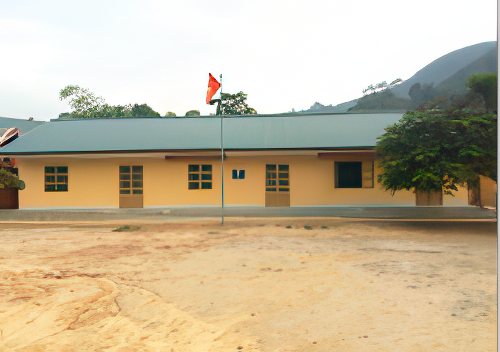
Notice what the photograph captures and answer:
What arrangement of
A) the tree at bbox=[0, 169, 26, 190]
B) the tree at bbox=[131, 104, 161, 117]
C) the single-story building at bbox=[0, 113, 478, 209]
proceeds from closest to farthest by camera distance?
the tree at bbox=[0, 169, 26, 190], the single-story building at bbox=[0, 113, 478, 209], the tree at bbox=[131, 104, 161, 117]

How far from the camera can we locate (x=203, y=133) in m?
17.8

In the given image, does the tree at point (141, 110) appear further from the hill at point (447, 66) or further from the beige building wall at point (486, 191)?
the hill at point (447, 66)

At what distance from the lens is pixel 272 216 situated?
604 inches

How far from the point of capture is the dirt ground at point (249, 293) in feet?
14.1

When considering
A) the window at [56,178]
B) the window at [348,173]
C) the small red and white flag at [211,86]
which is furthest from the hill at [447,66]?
the window at [56,178]

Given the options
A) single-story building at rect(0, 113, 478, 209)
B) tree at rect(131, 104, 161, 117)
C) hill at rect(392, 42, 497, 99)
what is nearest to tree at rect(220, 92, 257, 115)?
tree at rect(131, 104, 161, 117)

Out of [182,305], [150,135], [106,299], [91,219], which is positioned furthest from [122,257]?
[150,135]

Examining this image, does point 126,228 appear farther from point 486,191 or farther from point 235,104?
point 235,104

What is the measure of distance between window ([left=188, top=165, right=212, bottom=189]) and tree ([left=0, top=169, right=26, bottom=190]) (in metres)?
7.49

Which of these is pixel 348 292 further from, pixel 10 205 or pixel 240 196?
pixel 10 205

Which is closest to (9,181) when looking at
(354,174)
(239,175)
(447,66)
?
(239,175)

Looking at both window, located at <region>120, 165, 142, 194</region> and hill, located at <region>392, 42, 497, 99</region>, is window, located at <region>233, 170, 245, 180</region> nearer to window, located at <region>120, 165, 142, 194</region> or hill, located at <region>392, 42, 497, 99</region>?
window, located at <region>120, 165, 142, 194</region>

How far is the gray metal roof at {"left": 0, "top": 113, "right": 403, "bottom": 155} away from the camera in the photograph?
1614cm

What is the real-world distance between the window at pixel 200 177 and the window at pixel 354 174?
18.6 feet
